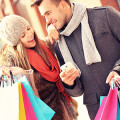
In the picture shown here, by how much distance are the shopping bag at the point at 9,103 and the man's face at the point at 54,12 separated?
631mm

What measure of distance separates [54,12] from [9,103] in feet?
2.72

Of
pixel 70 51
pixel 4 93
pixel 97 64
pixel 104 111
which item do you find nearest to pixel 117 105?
pixel 104 111

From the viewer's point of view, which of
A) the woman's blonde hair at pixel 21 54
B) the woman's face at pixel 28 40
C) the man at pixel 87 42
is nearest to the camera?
the man at pixel 87 42

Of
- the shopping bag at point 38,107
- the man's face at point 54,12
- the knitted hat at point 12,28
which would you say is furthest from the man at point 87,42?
the knitted hat at point 12,28

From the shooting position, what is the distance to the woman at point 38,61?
6.92 ft

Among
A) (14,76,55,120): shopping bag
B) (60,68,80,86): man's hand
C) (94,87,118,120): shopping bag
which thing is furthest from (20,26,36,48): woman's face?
(94,87,118,120): shopping bag

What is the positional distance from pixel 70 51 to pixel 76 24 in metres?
0.24

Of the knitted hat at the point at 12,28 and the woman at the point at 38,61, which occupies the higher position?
the knitted hat at the point at 12,28

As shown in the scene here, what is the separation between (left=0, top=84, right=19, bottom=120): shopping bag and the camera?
142 centimetres

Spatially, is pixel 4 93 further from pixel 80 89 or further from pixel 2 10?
pixel 2 10

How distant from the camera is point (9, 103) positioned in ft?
4.80

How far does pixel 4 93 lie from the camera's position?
1.51 m

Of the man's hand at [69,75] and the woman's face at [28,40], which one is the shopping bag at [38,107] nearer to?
the man's hand at [69,75]

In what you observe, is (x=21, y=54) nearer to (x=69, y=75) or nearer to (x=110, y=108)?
(x=69, y=75)
